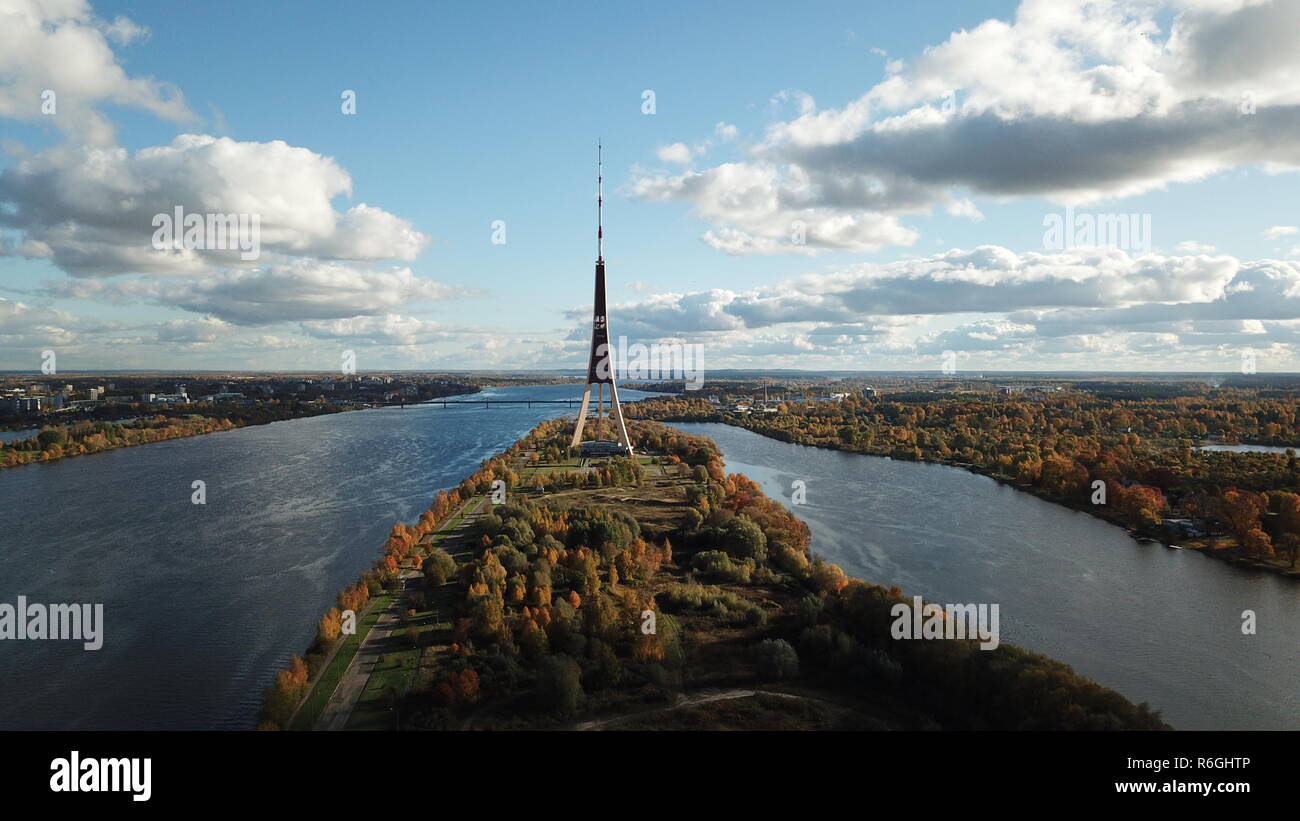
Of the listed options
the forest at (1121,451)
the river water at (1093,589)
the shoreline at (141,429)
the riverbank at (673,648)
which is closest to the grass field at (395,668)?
the riverbank at (673,648)

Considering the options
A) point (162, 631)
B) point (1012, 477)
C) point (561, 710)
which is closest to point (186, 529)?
point (162, 631)

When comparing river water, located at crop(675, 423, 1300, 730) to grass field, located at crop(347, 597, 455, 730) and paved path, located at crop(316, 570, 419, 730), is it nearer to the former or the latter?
grass field, located at crop(347, 597, 455, 730)

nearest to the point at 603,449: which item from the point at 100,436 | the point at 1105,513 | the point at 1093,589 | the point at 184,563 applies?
the point at 184,563

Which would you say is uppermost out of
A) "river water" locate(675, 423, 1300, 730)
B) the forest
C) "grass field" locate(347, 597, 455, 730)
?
the forest

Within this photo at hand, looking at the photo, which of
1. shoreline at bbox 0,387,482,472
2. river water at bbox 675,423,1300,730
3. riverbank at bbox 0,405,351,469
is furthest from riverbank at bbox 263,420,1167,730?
riverbank at bbox 0,405,351,469
